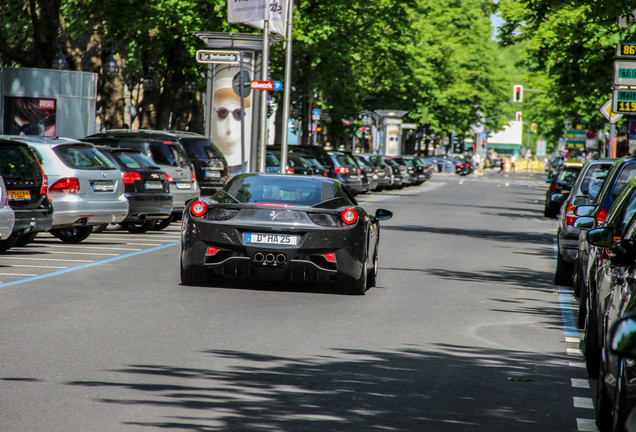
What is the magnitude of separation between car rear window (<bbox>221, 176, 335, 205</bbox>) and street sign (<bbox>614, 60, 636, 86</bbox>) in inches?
461

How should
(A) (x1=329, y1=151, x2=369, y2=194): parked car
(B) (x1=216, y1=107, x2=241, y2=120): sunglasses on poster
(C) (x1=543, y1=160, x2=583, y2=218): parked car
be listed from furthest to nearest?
(A) (x1=329, y1=151, x2=369, y2=194): parked car < (C) (x1=543, y1=160, x2=583, y2=218): parked car < (B) (x1=216, y1=107, x2=241, y2=120): sunglasses on poster

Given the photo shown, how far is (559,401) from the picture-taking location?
6914mm

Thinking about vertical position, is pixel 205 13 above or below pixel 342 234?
above

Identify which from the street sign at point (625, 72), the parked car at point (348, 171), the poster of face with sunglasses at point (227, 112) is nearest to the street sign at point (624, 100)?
the street sign at point (625, 72)

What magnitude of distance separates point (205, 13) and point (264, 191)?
23962mm

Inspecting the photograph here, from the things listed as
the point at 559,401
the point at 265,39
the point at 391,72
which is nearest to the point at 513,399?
the point at 559,401

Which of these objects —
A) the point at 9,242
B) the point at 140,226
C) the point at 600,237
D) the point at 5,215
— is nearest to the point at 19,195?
the point at 9,242

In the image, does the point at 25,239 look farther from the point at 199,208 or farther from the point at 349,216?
the point at 349,216

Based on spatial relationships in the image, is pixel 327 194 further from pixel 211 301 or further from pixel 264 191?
pixel 211 301

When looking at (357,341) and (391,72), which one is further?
(391,72)

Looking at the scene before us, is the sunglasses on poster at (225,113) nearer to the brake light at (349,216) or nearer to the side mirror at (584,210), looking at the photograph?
the brake light at (349,216)

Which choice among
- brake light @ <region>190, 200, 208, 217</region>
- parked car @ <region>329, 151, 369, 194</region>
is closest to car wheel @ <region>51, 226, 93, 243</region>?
brake light @ <region>190, 200, 208, 217</region>

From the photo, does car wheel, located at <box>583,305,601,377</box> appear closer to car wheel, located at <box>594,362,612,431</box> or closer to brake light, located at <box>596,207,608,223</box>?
car wheel, located at <box>594,362,612,431</box>

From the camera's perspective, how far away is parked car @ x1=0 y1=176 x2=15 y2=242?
1403 centimetres
